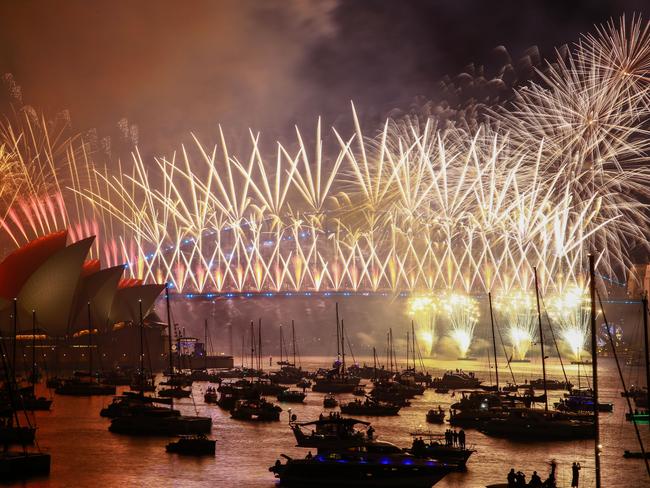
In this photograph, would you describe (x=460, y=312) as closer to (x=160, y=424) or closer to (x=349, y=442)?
(x=160, y=424)

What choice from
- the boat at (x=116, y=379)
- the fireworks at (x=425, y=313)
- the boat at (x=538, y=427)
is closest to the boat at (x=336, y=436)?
the boat at (x=538, y=427)

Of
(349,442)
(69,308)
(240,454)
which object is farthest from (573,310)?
(349,442)

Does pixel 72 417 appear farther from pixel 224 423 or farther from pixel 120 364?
pixel 120 364

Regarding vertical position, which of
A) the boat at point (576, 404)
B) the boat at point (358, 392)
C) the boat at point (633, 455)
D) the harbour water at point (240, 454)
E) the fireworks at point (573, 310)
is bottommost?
the boat at point (633, 455)

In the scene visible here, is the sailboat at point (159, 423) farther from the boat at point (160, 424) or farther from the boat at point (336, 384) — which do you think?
the boat at point (336, 384)

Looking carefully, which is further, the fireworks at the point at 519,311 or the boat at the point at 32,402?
the fireworks at the point at 519,311

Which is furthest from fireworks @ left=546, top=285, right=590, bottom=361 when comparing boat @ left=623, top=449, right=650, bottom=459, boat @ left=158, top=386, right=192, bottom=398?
boat @ left=623, top=449, right=650, bottom=459

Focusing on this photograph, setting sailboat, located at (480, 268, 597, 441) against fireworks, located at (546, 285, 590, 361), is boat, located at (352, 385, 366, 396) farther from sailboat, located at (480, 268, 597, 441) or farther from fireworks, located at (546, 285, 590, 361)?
sailboat, located at (480, 268, 597, 441)
